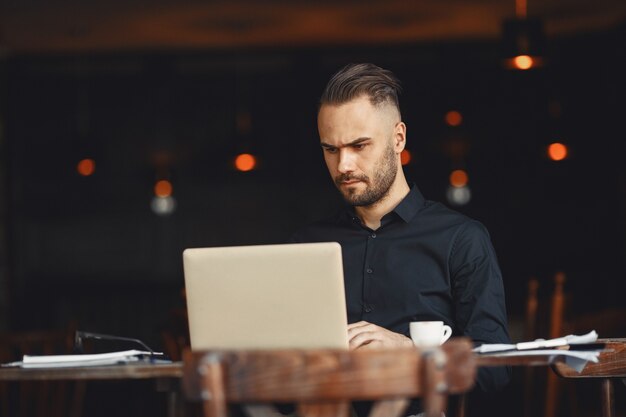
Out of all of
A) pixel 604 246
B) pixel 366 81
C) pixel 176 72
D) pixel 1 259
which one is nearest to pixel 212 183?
pixel 176 72

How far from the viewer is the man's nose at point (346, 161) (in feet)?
8.93

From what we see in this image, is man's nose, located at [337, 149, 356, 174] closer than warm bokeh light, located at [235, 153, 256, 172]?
Yes

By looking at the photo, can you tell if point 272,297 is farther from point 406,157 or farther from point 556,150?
point 406,157

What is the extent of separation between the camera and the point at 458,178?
30.8 ft

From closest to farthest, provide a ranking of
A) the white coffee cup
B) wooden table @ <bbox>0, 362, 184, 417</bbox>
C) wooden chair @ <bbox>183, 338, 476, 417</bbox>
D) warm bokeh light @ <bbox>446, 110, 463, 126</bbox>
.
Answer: wooden chair @ <bbox>183, 338, 476, 417</bbox>, wooden table @ <bbox>0, 362, 184, 417</bbox>, the white coffee cup, warm bokeh light @ <bbox>446, 110, 463, 126</bbox>

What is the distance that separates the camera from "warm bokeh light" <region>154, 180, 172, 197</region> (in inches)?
370

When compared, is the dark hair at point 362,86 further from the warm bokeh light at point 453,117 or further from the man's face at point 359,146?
the warm bokeh light at point 453,117

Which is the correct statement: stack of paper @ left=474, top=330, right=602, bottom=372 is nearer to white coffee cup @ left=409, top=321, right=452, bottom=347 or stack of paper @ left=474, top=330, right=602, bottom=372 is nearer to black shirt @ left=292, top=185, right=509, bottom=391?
white coffee cup @ left=409, top=321, right=452, bottom=347

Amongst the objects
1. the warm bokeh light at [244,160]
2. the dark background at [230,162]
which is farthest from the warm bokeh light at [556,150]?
the warm bokeh light at [244,160]

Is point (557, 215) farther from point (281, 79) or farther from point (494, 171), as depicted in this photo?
point (281, 79)

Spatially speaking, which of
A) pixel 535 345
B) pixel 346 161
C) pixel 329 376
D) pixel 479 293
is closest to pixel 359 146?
pixel 346 161

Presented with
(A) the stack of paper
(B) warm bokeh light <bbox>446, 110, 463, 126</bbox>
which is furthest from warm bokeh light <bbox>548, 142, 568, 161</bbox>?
(A) the stack of paper

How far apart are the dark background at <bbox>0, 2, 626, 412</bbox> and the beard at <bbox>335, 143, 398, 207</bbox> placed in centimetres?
633

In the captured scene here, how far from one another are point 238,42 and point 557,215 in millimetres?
3202
